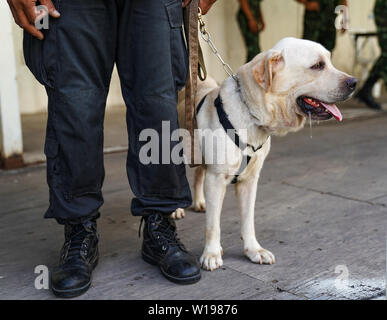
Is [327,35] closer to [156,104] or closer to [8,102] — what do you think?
[8,102]

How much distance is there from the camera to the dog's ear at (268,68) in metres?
2.12

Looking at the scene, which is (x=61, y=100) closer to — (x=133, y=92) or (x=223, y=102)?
(x=133, y=92)

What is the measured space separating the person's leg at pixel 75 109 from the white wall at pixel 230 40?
408 centimetres

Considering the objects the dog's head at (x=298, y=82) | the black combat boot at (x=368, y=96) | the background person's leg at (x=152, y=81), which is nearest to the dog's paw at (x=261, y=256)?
the background person's leg at (x=152, y=81)

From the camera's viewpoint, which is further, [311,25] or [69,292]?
[311,25]

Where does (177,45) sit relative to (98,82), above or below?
above

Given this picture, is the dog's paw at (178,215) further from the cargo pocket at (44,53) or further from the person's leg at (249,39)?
the person's leg at (249,39)

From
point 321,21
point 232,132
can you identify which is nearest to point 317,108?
point 232,132

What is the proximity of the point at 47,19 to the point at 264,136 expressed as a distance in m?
1.00

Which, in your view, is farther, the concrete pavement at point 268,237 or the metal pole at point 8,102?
the metal pole at point 8,102

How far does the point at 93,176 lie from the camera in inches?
86.2

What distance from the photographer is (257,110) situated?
222cm

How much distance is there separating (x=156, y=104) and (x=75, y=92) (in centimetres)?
32

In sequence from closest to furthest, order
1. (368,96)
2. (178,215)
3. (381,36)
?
1. (178,215)
2. (381,36)
3. (368,96)
